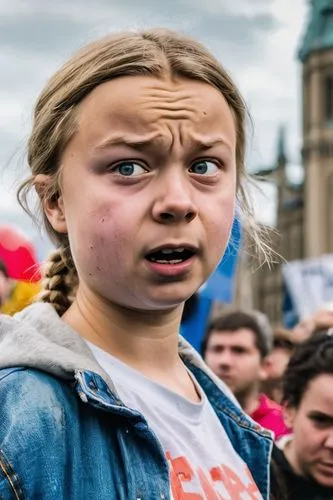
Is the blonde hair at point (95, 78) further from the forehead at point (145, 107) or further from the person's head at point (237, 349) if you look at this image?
the person's head at point (237, 349)

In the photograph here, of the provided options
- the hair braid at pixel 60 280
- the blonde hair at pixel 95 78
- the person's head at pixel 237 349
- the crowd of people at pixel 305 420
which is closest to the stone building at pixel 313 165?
the person's head at pixel 237 349

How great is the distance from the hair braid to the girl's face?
19cm

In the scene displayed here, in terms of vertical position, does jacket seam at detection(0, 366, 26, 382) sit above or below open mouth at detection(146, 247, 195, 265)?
below

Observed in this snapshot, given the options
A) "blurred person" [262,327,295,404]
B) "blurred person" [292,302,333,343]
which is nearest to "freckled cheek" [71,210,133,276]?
"blurred person" [292,302,333,343]

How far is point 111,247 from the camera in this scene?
1543mm

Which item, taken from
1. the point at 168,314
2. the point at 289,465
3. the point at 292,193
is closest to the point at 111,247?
the point at 168,314

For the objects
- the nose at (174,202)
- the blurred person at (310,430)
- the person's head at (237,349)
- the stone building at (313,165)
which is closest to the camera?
the nose at (174,202)

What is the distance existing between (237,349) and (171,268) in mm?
3976

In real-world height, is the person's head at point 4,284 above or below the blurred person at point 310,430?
above

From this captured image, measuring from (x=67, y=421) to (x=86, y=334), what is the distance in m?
0.22

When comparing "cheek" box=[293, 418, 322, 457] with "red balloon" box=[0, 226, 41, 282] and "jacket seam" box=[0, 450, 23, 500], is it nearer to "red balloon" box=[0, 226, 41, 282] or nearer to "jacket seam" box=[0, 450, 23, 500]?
"jacket seam" box=[0, 450, 23, 500]

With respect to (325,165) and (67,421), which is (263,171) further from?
A: (325,165)

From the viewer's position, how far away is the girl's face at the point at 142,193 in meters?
1.54

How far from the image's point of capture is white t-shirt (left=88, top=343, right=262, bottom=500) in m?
1.60
